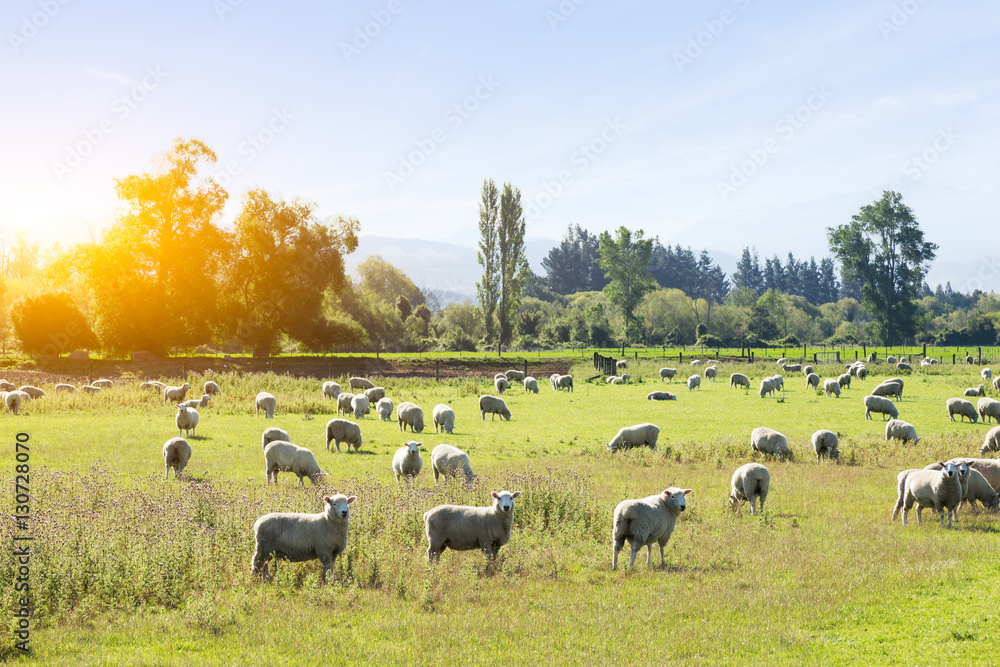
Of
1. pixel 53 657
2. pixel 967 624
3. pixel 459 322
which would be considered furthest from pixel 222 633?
pixel 459 322

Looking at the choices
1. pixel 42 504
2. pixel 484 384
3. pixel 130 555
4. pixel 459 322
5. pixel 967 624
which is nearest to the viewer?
pixel 967 624

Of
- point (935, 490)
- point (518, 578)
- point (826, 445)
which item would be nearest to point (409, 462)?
point (518, 578)

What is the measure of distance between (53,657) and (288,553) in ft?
9.96

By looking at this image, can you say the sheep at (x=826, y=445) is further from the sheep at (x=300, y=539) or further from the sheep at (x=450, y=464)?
the sheep at (x=300, y=539)

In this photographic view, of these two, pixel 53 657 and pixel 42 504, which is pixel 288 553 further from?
pixel 42 504

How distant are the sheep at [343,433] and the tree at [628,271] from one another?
87.4 metres

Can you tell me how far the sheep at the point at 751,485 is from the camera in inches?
544

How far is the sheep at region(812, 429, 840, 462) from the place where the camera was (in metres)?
19.3

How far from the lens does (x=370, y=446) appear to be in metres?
22.2

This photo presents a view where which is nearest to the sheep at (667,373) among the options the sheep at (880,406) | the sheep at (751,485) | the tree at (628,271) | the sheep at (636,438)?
the sheep at (880,406)

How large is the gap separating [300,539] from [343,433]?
38.6 feet

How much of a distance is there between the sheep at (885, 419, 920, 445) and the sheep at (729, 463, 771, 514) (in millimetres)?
10302

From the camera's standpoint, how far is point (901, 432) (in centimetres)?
2167

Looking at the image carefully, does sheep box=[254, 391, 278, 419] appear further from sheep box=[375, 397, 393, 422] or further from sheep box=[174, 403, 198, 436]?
sheep box=[174, 403, 198, 436]
